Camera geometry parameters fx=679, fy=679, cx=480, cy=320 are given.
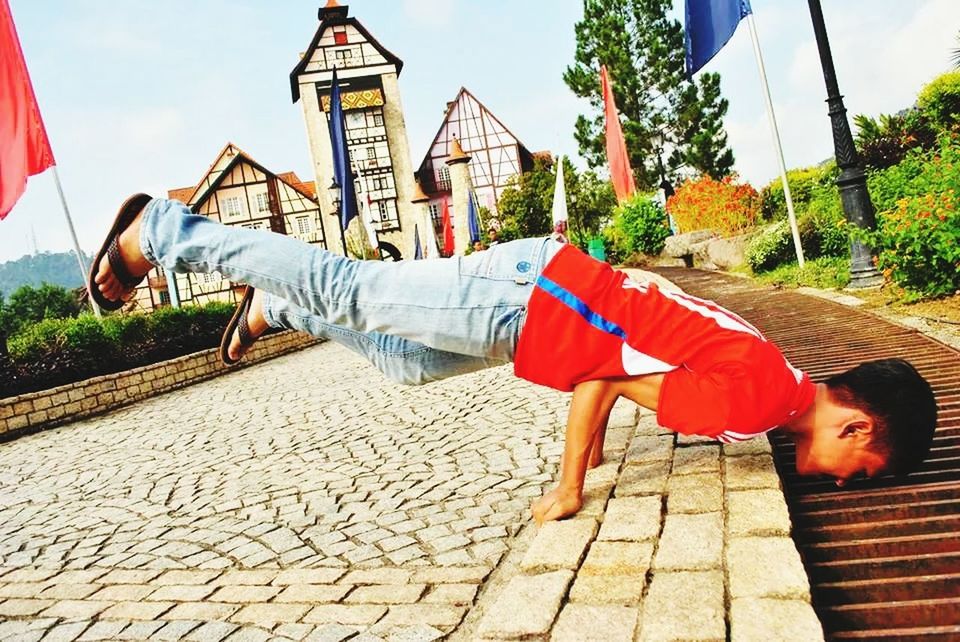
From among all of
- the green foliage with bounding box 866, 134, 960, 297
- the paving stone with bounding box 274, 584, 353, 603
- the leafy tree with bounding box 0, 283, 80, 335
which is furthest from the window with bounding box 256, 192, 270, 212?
the leafy tree with bounding box 0, 283, 80, 335

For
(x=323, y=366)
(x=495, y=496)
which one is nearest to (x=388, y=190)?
(x=323, y=366)

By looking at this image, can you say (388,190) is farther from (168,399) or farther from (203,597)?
(203,597)

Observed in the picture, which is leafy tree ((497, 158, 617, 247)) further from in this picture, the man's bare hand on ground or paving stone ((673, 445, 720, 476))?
the man's bare hand on ground

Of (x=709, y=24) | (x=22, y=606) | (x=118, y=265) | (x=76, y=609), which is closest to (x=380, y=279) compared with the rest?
(x=118, y=265)

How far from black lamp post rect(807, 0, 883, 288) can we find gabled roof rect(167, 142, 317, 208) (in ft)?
117

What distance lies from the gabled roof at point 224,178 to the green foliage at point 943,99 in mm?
33905

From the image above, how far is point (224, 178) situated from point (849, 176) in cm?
3855

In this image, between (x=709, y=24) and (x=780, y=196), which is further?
(x=780, y=196)

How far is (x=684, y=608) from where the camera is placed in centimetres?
153

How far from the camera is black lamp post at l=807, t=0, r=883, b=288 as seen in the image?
6.59 m

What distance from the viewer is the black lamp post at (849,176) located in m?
6.59

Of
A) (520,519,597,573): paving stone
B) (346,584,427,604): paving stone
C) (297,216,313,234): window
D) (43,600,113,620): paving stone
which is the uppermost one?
Answer: (297,216,313,234): window

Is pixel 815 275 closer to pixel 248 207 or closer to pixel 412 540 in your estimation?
pixel 412 540

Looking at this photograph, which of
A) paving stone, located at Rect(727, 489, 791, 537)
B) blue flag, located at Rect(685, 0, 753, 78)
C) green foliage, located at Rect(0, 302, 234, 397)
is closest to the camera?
paving stone, located at Rect(727, 489, 791, 537)
